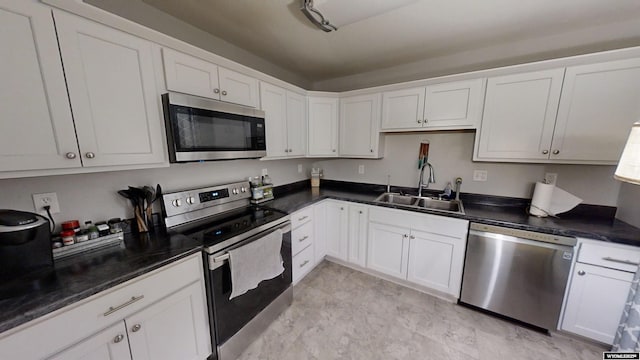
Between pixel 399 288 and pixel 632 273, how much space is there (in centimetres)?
159

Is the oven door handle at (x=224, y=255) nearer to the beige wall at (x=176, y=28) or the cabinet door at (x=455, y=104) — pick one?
the beige wall at (x=176, y=28)

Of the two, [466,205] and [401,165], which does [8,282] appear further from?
[466,205]

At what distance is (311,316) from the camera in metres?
1.91

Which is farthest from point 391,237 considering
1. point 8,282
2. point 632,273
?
point 8,282

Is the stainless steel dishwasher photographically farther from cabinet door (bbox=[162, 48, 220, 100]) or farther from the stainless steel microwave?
cabinet door (bbox=[162, 48, 220, 100])

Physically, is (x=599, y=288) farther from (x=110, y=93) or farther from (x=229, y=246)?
(x=110, y=93)

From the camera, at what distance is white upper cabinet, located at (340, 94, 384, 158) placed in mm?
2510

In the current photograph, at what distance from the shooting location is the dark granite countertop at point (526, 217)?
1.51 meters

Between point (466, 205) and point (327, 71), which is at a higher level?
point (327, 71)

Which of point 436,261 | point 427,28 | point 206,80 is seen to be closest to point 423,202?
point 436,261

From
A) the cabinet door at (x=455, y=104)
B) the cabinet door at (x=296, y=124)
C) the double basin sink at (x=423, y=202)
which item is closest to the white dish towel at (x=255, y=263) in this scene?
the cabinet door at (x=296, y=124)

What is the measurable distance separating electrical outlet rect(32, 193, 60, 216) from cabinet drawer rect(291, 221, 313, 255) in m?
1.56

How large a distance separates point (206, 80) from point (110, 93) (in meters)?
0.57

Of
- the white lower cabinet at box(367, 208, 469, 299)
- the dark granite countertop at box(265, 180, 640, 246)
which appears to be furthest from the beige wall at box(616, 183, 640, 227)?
the white lower cabinet at box(367, 208, 469, 299)
